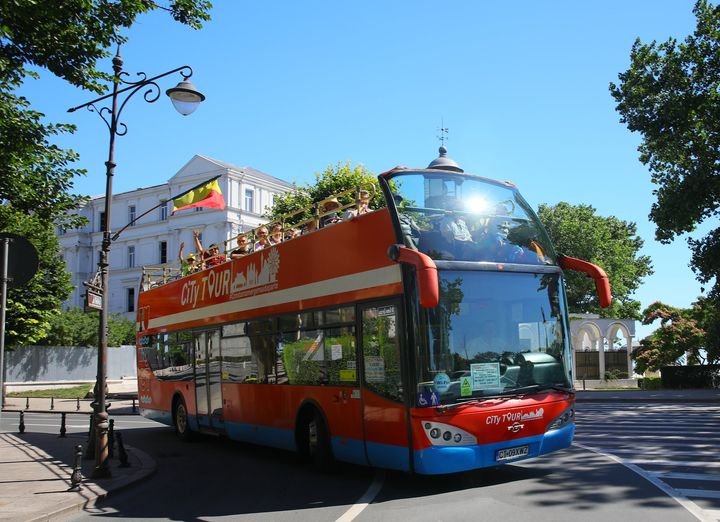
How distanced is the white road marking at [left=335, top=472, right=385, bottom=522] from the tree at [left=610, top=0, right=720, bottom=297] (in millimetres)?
20645

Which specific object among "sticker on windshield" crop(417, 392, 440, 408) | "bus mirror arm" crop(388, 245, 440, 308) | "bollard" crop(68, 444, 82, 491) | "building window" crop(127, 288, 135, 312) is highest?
"building window" crop(127, 288, 135, 312)

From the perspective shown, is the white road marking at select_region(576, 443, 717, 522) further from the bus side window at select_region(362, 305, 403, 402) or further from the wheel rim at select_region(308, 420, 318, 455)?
the wheel rim at select_region(308, 420, 318, 455)

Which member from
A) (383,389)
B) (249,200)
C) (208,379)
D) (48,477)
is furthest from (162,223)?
(383,389)

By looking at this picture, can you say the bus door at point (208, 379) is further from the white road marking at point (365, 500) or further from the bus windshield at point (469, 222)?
the bus windshield at point (469, 222)

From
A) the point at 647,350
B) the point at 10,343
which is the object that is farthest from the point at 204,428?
the point at 647,350

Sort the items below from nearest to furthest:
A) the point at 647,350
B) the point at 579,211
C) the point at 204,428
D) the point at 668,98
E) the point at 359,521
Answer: the point at 359,521 < the point at 204,428 < the point at 668,98 < the point at 647,350 < the point at 579,211

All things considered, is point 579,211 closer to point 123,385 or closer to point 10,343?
point 123,385

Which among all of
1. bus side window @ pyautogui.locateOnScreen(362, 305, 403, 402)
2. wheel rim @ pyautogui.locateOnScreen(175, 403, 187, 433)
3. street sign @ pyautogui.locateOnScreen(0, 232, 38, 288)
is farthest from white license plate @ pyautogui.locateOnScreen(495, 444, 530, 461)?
wheel rim @ pyautogui.locateOnScreen(175, 403, 187, 433)

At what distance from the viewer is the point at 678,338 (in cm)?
3544

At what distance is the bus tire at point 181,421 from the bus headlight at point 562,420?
32.5ft

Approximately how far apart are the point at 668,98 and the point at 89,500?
83.5ft

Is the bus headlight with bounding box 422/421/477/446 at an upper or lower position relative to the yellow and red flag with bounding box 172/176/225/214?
lower

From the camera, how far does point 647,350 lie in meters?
37.2

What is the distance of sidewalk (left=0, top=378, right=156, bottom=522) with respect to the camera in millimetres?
8430
